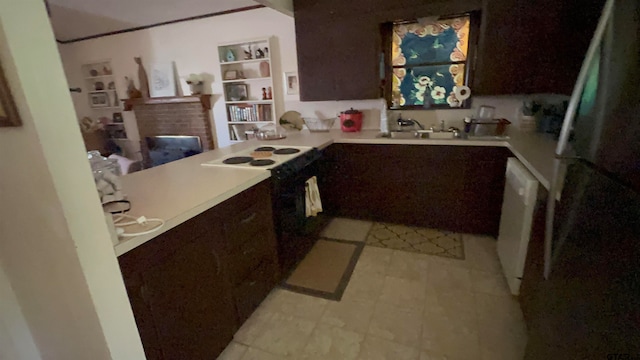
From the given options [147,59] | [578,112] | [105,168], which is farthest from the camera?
[147,59]

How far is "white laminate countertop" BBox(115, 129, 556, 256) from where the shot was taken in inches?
46.9

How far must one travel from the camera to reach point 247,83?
3961 mm

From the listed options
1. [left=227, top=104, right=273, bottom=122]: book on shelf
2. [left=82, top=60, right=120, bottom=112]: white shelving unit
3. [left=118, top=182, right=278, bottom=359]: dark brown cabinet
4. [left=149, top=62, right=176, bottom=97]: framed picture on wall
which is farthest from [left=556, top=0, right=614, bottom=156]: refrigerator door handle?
[left=82, top=60, right=120, bottom=112]: white shelving unit

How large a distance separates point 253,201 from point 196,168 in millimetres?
527

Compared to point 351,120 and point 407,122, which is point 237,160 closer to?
point 351,120

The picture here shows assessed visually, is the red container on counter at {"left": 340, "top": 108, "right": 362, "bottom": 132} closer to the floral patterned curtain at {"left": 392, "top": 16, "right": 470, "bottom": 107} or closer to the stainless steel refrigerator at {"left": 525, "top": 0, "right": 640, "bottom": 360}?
the floral patterned curtain at {"left": 392, "top": 16, "right": 470, "bottom": 107}

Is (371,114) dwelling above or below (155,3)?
below

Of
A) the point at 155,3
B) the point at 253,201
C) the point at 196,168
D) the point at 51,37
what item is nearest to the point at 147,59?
the point at 155,3

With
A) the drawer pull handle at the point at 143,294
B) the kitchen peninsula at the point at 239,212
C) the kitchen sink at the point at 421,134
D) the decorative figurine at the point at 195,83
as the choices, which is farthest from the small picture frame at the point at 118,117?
the drawer pull handle at the point at 143,294

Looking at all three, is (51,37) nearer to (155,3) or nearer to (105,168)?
(105,168)

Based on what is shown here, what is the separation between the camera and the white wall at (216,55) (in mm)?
3098

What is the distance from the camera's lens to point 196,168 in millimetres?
1896

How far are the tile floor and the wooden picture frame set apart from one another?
137 centimetres

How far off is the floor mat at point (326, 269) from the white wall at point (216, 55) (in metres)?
1.46
